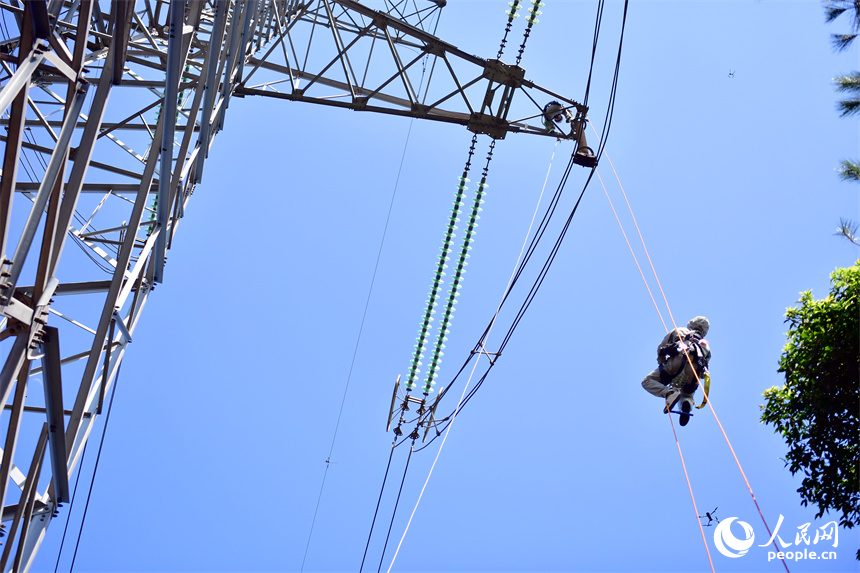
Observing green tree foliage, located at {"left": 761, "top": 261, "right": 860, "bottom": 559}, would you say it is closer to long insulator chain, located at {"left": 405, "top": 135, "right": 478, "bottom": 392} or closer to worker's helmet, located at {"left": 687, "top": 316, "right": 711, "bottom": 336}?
worker's helmet, located at {"left": 687, "top": 316, "right": 711, "bottom": 336}

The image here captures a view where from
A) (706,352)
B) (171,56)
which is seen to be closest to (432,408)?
(706,352)

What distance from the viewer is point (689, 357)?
8.78 meters

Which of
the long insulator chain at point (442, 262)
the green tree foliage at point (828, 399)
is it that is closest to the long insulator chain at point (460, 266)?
the long insulator chain at point (442, 262)

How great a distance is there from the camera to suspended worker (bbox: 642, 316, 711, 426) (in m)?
8.88

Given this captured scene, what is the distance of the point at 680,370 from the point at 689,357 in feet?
0.68

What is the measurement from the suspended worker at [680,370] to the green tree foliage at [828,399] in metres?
2.01

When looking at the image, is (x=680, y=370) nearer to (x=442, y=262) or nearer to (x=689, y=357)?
(x=689, y=357)

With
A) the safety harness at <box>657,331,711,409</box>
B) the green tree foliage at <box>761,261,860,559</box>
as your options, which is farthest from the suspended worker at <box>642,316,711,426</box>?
the green tree foliage at <box>761,261,860,559</box>

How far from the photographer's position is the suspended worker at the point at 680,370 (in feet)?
29.1

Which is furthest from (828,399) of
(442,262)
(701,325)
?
(442,262)

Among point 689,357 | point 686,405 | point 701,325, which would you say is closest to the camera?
point 689,357

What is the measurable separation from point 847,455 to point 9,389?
9.93 meters

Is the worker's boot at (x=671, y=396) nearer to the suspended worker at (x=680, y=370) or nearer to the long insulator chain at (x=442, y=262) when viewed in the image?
the suspended worker at (x=680, y=370)

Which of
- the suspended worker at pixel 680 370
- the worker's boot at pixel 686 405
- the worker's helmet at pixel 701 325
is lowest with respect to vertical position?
the worker's boot at pixel 686 405
